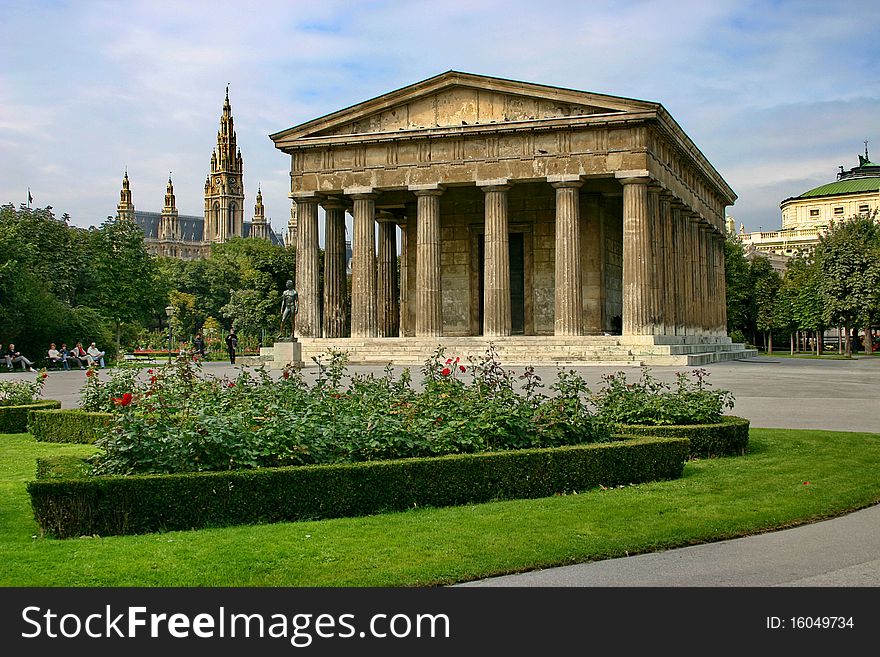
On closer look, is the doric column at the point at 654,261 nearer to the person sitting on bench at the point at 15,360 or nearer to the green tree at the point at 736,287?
the person sitting on bench at the point at 15,360

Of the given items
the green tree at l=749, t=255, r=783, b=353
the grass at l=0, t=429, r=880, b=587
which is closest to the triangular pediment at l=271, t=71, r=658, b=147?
the grass at l=0, t=429, r=880, b=587

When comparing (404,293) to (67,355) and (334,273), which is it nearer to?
(334,273)

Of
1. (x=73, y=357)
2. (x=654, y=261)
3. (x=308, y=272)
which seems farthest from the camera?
(x=73, y=357)

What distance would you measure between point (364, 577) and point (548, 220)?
50.0 m

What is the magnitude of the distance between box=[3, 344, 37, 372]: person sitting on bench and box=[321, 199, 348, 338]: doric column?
1653cm

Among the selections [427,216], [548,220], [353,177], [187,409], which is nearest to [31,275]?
[353,177]

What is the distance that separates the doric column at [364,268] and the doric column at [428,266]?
2916mm

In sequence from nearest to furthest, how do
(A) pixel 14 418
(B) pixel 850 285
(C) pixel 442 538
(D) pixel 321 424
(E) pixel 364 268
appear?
(C) pixel 442 538
(D) pixel 321 424
(A) pixel 14 418
(E) pixel 364 268
(B) pixel 850 285

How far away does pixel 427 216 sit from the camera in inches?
2095

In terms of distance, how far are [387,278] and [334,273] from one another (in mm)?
5471

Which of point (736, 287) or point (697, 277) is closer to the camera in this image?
point (697, 277)

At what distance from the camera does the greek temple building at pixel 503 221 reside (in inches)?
1954

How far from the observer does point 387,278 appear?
204 feet

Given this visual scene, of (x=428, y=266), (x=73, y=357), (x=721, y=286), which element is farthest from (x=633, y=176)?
(x=73, y=357)
